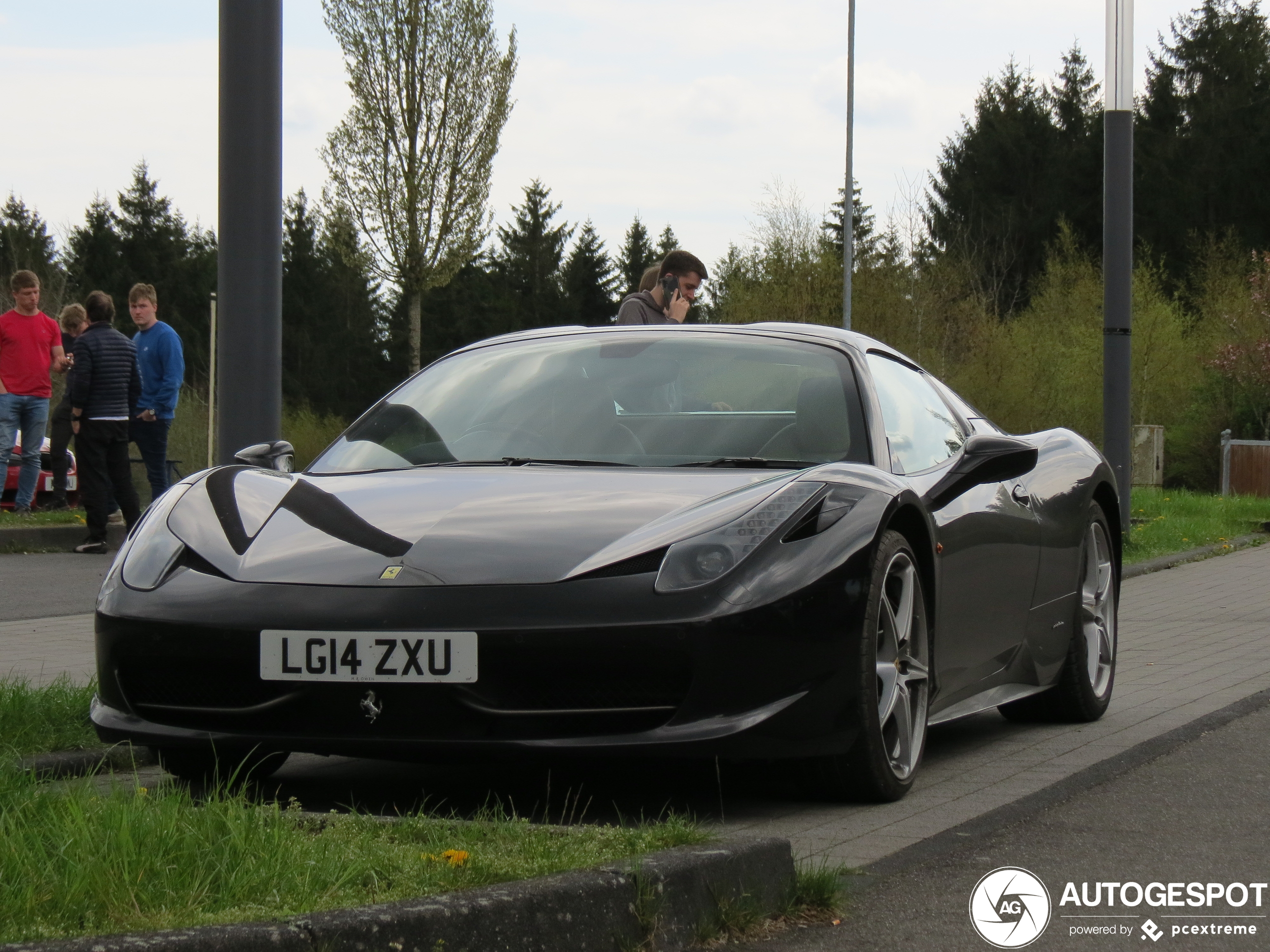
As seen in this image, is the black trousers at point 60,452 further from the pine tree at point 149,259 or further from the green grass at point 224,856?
the pine tree at point 149,259

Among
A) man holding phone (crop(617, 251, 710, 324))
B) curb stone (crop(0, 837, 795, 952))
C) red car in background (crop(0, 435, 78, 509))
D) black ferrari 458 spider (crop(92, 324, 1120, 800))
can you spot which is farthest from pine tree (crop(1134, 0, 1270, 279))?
curb stone (crop(0, 837, 795, 952))

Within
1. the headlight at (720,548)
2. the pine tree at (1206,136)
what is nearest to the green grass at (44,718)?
the headlight at (720,548)

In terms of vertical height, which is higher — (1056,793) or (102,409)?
(102,409)

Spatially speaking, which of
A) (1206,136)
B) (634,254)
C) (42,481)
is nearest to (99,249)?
(634,254)

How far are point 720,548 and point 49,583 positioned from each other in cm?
824

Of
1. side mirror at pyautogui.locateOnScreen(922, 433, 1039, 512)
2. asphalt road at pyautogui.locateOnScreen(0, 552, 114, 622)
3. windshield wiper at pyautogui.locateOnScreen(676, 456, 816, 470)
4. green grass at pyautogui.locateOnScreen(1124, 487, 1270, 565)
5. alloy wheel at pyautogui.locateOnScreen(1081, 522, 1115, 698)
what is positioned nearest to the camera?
windshield wiper at pyautogui.locateOnScreen(676, 456, 816, 470)

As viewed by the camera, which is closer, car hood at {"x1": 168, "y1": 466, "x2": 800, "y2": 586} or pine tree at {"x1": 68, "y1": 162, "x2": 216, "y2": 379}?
car hood at {"x1": 168, "y1": 466, "x2": 800, "y2": 586}

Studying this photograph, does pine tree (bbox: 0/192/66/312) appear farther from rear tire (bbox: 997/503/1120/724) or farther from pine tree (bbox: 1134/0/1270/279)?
pine tree (bbox: 1134/0/1270/279)

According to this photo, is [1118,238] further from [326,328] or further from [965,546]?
[326,328]

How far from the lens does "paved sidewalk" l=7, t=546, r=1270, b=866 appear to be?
441 cm

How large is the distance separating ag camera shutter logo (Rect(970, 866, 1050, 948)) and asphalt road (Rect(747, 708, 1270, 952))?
0.07 ft

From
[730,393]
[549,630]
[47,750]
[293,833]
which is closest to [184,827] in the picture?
[293,833]

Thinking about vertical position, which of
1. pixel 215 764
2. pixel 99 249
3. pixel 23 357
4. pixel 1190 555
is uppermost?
pixel 99 249

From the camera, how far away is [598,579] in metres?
4.15
